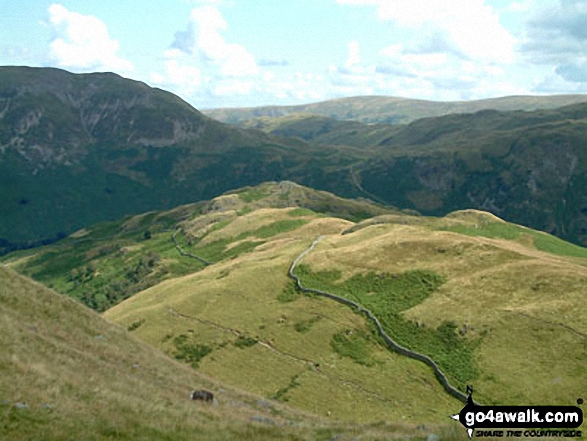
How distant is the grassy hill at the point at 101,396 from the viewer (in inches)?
1136

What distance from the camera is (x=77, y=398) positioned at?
3266 cm

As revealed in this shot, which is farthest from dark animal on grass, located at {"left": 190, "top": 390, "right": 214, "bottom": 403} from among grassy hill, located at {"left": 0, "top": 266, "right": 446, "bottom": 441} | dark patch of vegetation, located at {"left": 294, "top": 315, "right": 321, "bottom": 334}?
dark patch of vegetation, located at {"left": 294, "top": 315, "right": 321, "bottom": 334}

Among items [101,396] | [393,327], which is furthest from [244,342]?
[101,396]

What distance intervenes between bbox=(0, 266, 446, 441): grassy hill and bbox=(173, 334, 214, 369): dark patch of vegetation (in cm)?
2835

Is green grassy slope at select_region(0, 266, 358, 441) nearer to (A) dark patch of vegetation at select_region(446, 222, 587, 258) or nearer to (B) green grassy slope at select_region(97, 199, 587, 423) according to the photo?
(B) green grassy slope at select_region(97, 199, 587, 423)

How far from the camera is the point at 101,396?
34.3 metres

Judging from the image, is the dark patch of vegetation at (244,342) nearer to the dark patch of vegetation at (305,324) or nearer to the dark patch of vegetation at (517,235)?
the dark patch of vegetation at (305,324)

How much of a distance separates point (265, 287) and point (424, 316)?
38.9 metres

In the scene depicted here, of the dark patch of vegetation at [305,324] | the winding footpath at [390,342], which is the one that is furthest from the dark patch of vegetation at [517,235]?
the dark patch of vegetation at [305,324]

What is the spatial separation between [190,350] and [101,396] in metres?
60.2

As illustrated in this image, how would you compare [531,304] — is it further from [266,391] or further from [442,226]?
[442,226]

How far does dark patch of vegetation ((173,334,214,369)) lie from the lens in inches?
3512

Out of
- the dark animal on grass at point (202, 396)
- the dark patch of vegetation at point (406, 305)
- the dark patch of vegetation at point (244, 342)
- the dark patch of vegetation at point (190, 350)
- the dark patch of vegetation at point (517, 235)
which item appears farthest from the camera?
the dark patch of vegetation at point (517, 235)

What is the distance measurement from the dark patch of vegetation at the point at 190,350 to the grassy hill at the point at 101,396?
2835 cm
